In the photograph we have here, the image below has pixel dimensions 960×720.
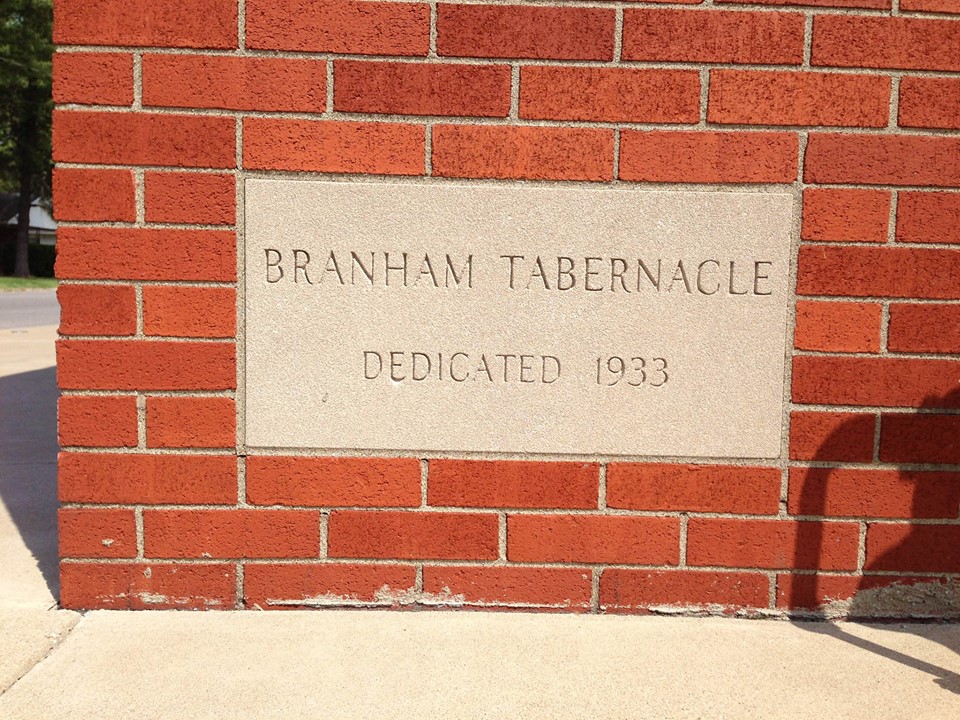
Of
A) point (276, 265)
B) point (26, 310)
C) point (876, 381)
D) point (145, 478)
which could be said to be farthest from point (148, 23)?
point (26, 310)

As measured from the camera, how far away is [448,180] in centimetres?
244

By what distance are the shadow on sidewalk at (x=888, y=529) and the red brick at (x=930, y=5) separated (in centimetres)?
107

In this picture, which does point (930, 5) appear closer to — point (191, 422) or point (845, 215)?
point (845, 215)

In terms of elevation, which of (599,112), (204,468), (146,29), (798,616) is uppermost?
(146,29)

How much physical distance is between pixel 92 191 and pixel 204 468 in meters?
0.83

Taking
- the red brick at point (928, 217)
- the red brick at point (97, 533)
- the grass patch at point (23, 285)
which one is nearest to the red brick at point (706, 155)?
the red brick at point (928, 217)

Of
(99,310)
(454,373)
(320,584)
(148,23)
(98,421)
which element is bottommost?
(320,584)

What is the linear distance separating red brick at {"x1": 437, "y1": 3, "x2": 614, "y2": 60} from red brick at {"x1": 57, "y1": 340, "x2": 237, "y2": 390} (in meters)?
1.08

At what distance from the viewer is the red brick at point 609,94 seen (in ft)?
7.93

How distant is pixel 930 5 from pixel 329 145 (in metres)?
1.72

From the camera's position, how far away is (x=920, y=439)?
8.27 feet

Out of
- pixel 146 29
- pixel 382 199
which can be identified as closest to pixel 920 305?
pixel 382 199

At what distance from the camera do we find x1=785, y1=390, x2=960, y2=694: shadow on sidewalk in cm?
251

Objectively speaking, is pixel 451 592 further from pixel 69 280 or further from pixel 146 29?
pixel 146 29
